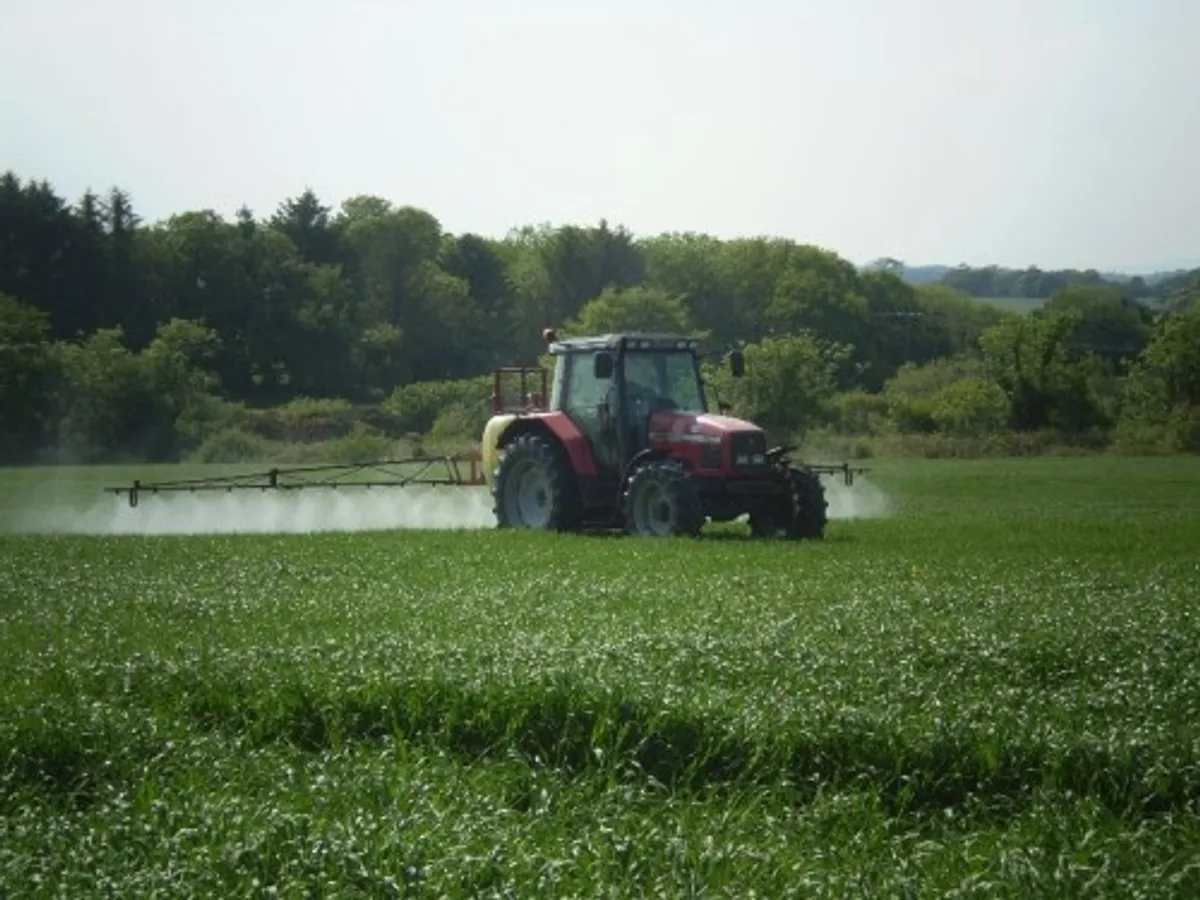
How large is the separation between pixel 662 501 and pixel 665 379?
7.81 feet

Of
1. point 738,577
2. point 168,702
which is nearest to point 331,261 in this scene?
point 738,577

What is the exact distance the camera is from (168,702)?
11156 mm

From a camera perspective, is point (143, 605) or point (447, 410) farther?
point (447, 410)

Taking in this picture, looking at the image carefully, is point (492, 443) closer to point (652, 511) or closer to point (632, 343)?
point (632, 343)

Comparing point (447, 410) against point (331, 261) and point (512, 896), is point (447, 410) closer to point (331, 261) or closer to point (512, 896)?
point (331, 261)

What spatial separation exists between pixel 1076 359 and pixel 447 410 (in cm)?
2143

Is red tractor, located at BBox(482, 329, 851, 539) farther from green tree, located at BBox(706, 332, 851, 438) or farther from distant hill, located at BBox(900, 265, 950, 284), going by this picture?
distant hill, located at BBox(900, 265, 950, 284)

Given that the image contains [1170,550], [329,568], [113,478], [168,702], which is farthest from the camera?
[113,478]

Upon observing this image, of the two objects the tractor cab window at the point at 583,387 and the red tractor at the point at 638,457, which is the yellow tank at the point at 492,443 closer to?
the red tractor at the point at 638,457

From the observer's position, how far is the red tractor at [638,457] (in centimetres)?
2389

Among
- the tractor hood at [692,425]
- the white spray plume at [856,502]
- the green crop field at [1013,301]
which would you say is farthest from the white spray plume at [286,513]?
the green crop field at [1013,301]

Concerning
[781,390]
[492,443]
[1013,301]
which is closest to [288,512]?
[492,443]

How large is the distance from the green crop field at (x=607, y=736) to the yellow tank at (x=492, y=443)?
9570mm

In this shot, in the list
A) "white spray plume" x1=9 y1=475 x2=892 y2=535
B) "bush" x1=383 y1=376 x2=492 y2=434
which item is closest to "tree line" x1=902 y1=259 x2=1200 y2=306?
"bush" x1=383 y1=376 x2=492 y2=434
